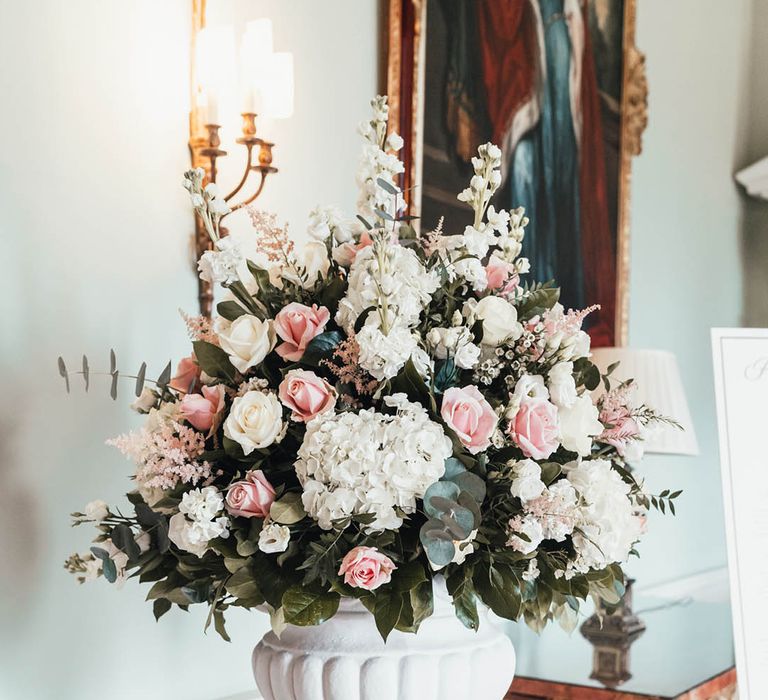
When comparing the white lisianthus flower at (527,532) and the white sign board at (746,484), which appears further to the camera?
the white sign board at (746,484)

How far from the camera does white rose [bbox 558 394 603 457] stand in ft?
5.09

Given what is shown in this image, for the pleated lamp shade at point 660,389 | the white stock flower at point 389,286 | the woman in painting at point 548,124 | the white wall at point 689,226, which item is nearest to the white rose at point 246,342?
the white stock flower at point 389,286

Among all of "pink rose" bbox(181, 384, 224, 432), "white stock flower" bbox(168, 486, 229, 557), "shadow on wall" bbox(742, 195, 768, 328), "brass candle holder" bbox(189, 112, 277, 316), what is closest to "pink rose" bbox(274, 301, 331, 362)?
"pink rose" bbox(181, 384, 224, 432)

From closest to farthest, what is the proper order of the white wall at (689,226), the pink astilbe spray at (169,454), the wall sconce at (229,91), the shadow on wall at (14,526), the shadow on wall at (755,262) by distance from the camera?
the pink astilbe spray at (169,454), the shadow on wall at (14,526), the wall sconce at (229,91), the white wall at (689,226), the shadow on wall at (755,262)

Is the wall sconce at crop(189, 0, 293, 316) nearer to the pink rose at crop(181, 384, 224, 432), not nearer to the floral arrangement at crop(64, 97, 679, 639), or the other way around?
the floral arrangement at crop(64, 97, 679, 639)

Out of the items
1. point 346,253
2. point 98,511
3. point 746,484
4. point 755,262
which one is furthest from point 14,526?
point 755,262

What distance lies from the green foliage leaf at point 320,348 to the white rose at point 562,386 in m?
0.31

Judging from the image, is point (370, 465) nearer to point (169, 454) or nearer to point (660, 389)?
point (169, 454)

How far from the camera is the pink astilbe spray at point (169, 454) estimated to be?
1480mm

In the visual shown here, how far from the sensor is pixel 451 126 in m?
3.04

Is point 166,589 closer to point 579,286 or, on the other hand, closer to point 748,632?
point 748,632

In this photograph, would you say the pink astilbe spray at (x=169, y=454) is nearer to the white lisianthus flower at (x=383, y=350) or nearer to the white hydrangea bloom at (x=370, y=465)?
the white hydrangea bloom at (x=370, y=465)

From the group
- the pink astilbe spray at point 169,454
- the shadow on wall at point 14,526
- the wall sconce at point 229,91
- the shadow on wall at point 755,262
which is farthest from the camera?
the shadow on wall at point 755,262

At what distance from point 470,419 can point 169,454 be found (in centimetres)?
41
